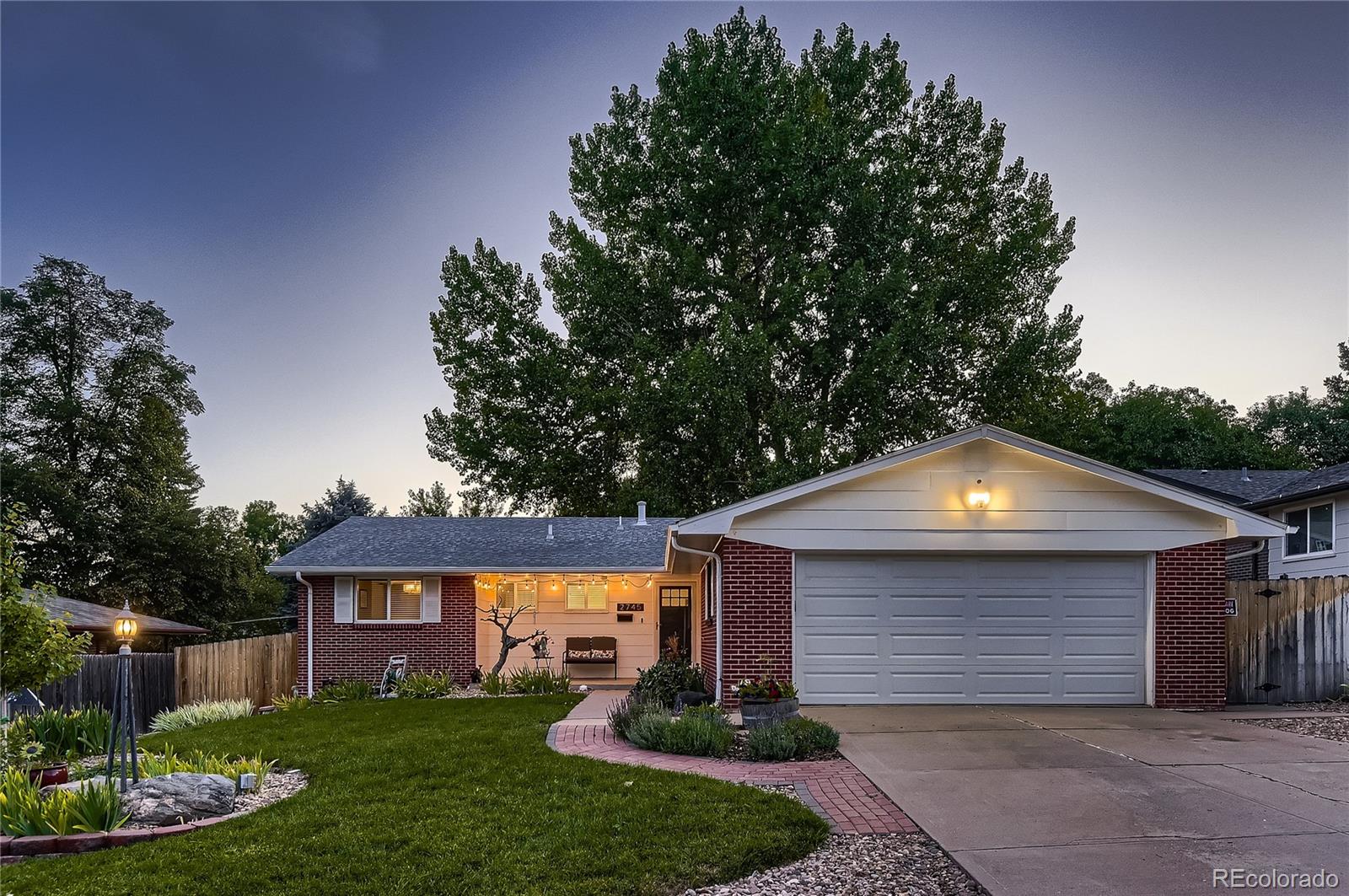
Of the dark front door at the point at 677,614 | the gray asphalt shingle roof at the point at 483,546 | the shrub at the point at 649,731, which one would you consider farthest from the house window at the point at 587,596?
the shrub at the point at 649,731

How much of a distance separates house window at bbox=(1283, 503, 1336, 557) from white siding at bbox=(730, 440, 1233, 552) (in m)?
7.99

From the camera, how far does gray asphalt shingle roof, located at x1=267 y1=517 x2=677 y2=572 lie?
59.9 feet

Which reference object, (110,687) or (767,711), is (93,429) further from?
(767,711)

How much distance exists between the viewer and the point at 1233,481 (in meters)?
23.2

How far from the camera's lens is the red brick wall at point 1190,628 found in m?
12.1

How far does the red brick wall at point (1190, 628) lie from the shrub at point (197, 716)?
13.2m

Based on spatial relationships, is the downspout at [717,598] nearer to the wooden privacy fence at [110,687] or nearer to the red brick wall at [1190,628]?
the red brick wall at [1190,628]

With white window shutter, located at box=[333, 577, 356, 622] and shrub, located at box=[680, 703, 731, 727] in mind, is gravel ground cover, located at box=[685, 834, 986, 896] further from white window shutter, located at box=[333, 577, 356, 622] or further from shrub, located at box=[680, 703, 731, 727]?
white window shutter, located at box=[333, 577, 356, 622]

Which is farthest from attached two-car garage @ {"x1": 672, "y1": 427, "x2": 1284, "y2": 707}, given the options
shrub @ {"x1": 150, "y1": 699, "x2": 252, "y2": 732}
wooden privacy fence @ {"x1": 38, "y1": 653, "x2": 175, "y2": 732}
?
wooden privacy fence @ {"x1": 38, "y1": 653, "x2": 175, "y2": 732}

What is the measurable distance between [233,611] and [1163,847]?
109 ft

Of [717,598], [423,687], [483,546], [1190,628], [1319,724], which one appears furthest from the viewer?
[483,546]

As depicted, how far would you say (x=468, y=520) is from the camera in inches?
881

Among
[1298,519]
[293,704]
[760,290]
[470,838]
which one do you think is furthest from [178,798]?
[1298,519]

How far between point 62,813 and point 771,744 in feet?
18.9
